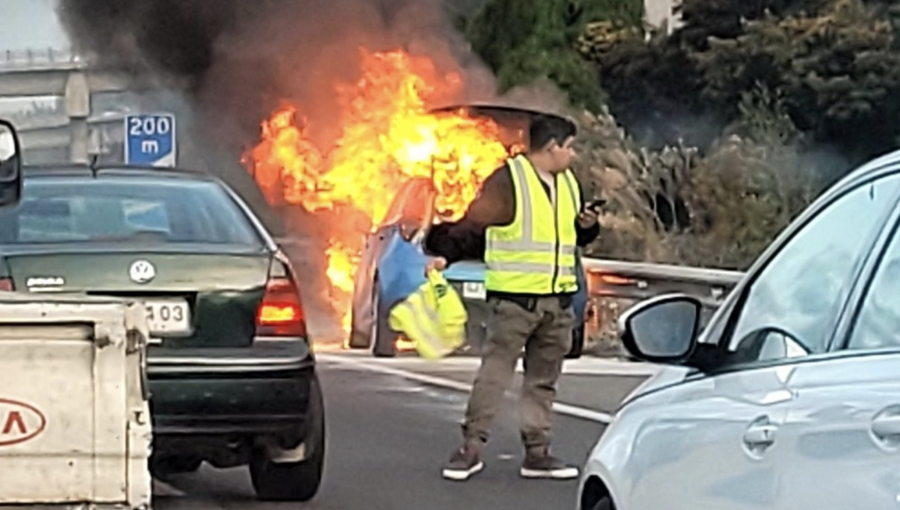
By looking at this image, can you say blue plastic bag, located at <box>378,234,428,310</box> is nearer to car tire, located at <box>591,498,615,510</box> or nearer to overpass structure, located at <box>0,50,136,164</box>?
car tire, located at <box>591,498,615,510</box>

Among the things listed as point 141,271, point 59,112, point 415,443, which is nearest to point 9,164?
point 141,271

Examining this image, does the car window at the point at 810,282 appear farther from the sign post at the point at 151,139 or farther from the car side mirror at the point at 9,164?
the sign post at the point at 151,139

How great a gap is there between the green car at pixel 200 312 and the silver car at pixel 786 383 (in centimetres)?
286

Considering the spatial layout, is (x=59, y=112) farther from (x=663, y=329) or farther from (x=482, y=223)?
(x=663, y=329)

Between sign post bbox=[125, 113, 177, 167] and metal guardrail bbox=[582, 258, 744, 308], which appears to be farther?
sign post bbox=[125, 113, 177, 167]

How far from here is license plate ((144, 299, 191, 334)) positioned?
8.88 meters

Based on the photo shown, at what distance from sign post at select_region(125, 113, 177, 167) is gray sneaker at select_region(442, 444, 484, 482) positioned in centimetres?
1528

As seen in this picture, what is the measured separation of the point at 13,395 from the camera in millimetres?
5762

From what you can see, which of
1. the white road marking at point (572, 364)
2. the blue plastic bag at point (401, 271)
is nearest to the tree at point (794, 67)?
the blue plastic bag at point (401, 271)

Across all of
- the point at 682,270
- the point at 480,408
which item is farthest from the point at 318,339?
the point at 480,408

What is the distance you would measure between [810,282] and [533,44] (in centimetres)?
2454

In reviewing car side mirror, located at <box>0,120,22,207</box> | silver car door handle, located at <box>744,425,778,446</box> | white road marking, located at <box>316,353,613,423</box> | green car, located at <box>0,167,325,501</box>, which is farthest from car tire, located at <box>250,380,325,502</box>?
silver car door handle, located at <box>744,425,778,446</box>

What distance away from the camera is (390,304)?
59.9 feet

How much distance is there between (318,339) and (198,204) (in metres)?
12.8
